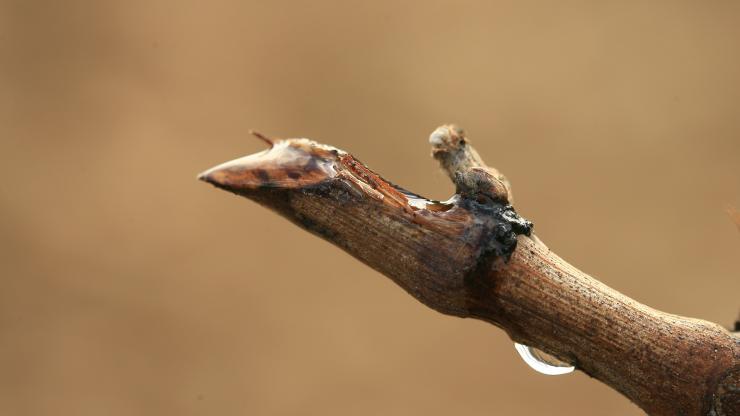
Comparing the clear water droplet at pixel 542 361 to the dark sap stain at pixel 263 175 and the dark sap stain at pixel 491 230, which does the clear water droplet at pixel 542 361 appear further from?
the dark sap stain at pixel 263 175

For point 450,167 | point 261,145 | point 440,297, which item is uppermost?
point 261,145

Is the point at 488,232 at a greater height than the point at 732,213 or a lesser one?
lesser

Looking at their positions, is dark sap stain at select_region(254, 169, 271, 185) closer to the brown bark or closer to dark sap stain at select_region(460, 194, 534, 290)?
the brown bark

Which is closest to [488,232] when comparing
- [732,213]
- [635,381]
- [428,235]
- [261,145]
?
[428,235]

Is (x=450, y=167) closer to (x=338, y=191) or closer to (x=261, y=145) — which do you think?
(x=338, y=191)

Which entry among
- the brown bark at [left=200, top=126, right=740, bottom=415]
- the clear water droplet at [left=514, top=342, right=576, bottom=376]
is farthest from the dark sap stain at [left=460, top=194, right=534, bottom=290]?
the clear water droplet at [left=514, top=342, right=576, bottom=376]

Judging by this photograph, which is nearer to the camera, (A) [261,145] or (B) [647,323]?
(B) [647,323]

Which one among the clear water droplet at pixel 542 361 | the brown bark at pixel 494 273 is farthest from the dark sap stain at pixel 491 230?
the clear water droplet at pixel 542 361

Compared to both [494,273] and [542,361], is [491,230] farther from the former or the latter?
[542,361]

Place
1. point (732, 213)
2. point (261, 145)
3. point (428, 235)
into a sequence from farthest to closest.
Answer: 1. point (261, 145)
2. point (732, 213)
3. point (428, 235)

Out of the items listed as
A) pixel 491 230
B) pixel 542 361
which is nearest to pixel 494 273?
pixel 491 230
